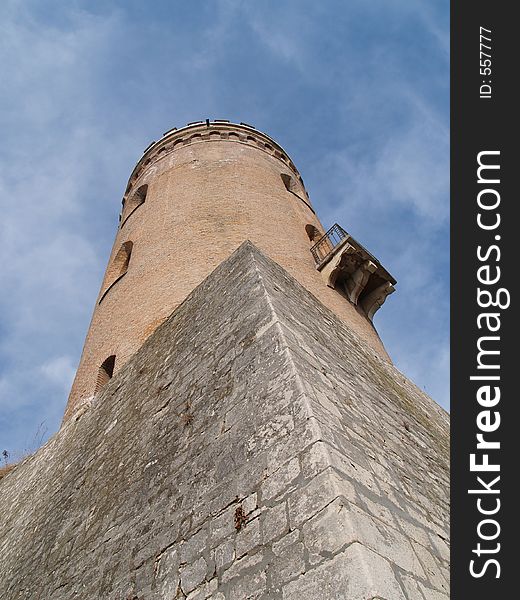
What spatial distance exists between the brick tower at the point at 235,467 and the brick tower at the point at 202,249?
8 cm

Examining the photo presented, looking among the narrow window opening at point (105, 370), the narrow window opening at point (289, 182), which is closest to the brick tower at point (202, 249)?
the narrow window opening at point (105, 370)

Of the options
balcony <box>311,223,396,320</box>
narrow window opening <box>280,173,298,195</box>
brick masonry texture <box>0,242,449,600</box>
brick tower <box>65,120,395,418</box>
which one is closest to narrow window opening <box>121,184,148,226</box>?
brick tower <box>65,120,395,418</box>

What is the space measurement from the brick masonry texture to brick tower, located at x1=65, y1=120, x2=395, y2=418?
1.83 meters

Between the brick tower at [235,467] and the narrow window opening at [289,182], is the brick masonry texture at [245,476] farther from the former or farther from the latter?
the narrow window opening at [289,182]

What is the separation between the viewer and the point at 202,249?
814 cm

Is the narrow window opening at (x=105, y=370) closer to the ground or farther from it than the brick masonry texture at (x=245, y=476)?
farther from it

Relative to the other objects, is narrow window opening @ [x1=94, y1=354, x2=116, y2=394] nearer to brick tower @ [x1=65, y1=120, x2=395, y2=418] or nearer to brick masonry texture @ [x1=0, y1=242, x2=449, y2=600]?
brick tower @ [x1=65, y1=120, x2=395, y2=418]

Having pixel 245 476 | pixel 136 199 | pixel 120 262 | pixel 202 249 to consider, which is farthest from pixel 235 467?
pixel 136 199

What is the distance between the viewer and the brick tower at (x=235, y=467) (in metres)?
2.56

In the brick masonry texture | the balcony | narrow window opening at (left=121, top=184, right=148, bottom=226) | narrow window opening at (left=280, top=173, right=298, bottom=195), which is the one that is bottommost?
the brick masonry texture

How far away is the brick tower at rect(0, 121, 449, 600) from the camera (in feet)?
8.41

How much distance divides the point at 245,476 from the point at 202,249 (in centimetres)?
546

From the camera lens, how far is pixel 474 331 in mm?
3488

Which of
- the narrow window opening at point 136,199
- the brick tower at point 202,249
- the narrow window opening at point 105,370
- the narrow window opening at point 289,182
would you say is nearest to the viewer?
the narrow window opening at point 105,370
